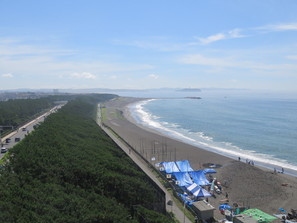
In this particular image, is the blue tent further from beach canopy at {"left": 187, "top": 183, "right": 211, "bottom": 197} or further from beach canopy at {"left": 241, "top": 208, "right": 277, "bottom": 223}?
beach canopy at {"left": 241, "top": 208, "right": 277, "bottom": 223}

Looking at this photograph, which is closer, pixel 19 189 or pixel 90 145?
pixel 19 189

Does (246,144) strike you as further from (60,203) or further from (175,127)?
(60,203)

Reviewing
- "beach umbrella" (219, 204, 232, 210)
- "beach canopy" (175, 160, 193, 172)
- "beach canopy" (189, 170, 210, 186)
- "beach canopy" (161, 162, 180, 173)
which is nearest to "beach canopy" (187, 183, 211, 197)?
"beach umbrella" (219, 204, 232, 210)

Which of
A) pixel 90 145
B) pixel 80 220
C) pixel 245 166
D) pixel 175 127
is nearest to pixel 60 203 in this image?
pixel 80 220

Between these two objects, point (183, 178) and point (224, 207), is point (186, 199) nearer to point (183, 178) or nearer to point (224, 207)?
point (224, 207)

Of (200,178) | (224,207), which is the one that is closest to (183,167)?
(200,178)

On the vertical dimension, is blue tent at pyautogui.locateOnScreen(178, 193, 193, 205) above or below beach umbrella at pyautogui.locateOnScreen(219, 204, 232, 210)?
above
